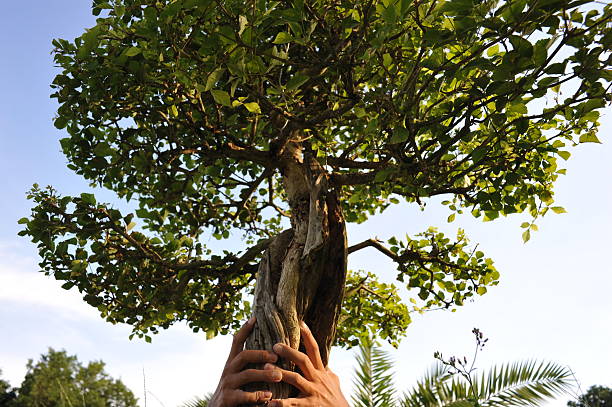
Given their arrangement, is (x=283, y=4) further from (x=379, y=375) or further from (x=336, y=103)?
(x=379, y=375)

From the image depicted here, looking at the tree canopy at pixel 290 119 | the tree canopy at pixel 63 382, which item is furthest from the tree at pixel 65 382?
the tree canopy at pixel 290 119

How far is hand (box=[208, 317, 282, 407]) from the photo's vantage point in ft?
12.5

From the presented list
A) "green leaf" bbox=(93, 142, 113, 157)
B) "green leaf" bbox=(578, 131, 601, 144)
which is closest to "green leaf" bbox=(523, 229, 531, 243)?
"green leaf" bbox=(578, 131, 601, 144)

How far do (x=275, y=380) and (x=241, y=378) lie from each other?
0.91 feet

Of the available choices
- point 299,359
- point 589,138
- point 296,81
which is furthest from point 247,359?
point 589,138

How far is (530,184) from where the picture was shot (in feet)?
18.9

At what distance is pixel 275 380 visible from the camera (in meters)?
3.85

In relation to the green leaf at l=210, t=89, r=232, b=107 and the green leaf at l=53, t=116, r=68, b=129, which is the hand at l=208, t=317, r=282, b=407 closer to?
the green leaf at l=210, t=89, r=232, b=107

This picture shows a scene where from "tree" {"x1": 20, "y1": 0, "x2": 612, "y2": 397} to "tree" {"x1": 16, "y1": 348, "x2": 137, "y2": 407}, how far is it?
1887 inches

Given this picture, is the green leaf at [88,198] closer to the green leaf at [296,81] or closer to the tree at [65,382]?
the green leaf at [296,81]

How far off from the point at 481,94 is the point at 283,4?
1.89 metres

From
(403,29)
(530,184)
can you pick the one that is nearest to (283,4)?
(403,29)

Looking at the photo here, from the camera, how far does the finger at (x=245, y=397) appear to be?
377cm

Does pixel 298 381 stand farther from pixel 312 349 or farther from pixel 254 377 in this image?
pixel 312 349
